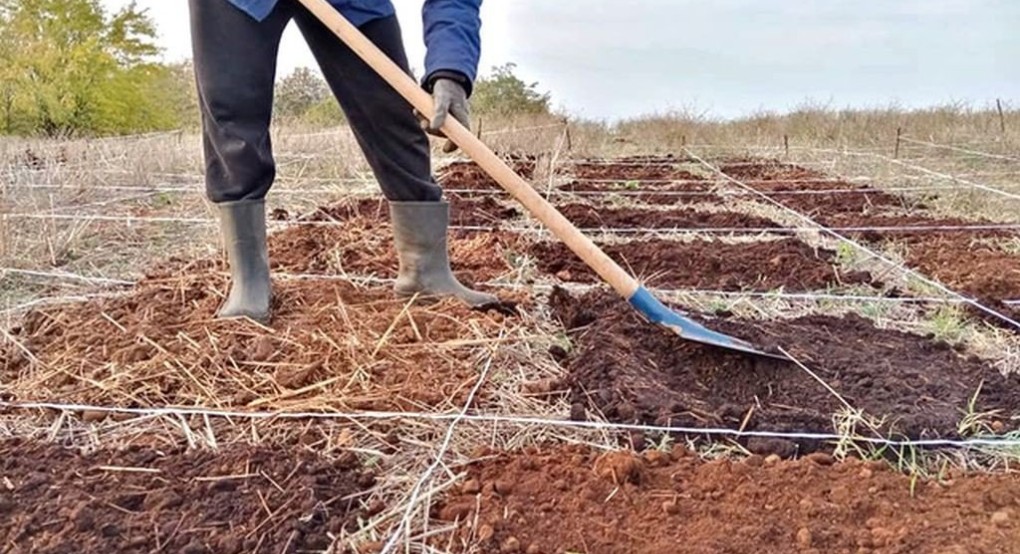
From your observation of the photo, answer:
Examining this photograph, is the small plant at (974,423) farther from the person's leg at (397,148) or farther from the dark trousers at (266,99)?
the dark trousers at (266,99)

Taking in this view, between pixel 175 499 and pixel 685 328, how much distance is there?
A: 3.59 ft

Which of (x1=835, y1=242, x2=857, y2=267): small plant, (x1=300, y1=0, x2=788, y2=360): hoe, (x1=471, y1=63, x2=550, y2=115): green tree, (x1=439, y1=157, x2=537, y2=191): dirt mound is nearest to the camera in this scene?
(x1=300, y1=0, x2=788, y2=360): hoe

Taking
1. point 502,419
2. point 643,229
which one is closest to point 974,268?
point 643,229

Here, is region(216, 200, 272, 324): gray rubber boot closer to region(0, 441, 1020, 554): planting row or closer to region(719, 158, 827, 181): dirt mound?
region(0, 441, 1020, 554): planting row

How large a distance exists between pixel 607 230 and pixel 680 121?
1168 cm

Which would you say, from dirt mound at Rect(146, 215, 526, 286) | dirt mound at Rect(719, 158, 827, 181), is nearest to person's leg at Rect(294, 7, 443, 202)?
dirt mound at Rect(146, 215, 526, 286)

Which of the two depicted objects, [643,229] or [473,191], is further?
[473,191]

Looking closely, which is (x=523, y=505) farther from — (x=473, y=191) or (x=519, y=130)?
(x=519, y=130)

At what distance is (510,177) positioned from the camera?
6.39 feet

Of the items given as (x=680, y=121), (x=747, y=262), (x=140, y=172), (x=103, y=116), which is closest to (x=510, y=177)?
(x=747, y=262)

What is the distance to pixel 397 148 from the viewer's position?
2.29 metres

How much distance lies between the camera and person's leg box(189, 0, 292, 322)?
6.73 ft

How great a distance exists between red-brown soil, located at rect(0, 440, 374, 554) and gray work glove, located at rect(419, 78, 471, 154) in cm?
82

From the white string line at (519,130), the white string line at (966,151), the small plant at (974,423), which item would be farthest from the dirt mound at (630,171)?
the small plant at (974,423)
